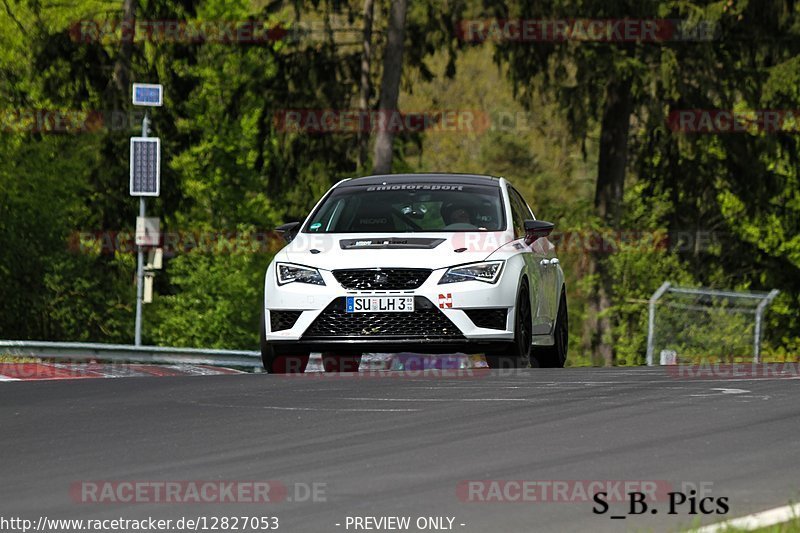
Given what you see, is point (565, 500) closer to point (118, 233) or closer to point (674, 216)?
point (674, 216)

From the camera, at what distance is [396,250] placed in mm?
14117

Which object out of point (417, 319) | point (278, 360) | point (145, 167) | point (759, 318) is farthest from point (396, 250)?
point (759, 318)

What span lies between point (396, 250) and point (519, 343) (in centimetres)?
131

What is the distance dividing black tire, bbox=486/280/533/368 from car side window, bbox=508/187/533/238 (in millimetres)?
767

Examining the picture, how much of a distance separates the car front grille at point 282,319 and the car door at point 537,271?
6.99ft

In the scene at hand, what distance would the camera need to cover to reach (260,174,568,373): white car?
1393 centimetres

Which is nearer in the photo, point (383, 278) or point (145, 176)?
point (383, 278)

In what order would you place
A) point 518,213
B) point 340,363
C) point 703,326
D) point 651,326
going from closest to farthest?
point 518,213 < point 340,363 < point 651,326 < point 703,326

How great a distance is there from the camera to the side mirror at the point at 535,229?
15.2 m

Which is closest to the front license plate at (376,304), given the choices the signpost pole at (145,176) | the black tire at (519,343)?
the black tire at (519,343)

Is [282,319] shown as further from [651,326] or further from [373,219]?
[651,326]

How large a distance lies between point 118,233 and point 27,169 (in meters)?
5.14

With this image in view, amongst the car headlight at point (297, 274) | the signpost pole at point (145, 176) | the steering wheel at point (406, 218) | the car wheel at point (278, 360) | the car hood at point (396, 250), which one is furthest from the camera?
the signpost pole at point (145, 176)

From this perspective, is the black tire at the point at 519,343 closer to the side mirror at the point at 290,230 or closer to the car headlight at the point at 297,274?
the car headlight at the point at 297,274
